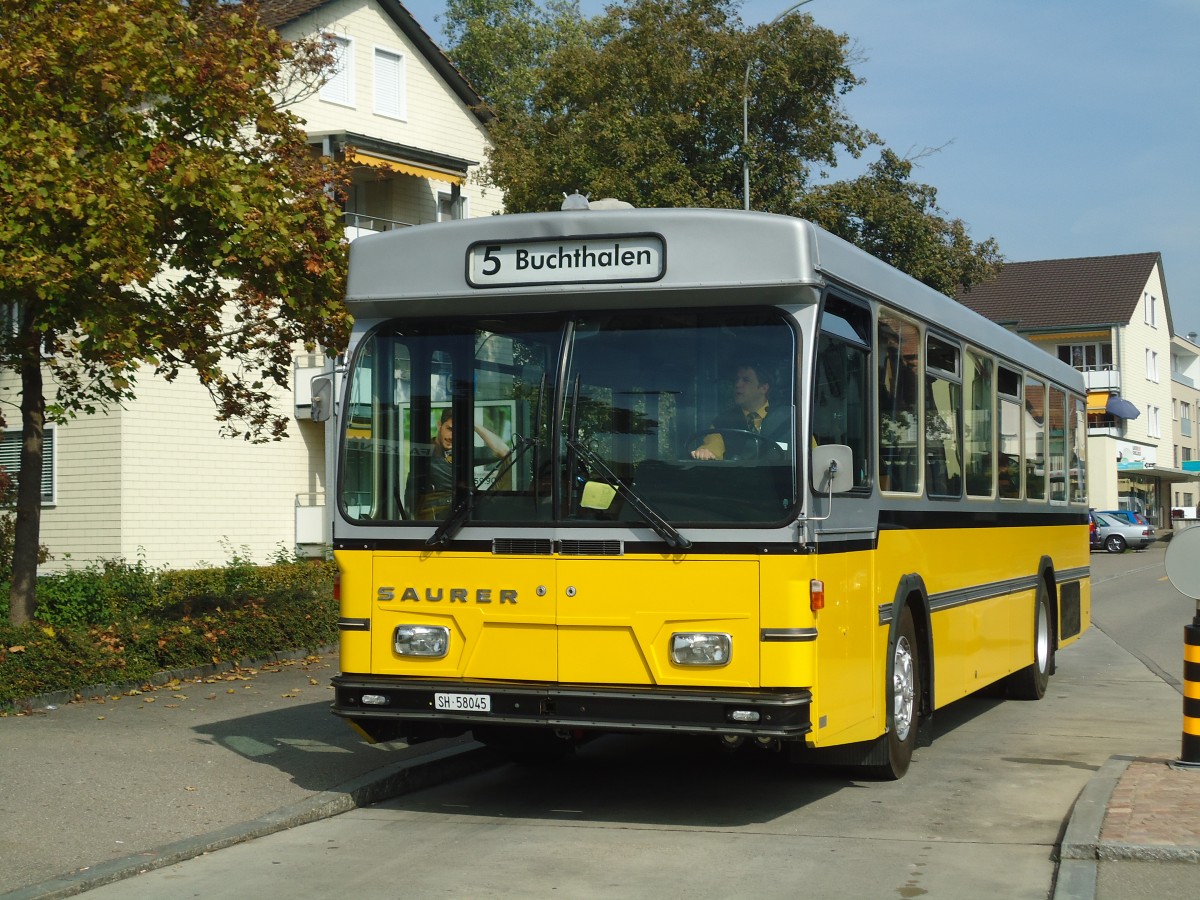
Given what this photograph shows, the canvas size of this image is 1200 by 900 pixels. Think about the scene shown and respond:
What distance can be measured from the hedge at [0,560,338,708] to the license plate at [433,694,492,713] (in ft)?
17.6

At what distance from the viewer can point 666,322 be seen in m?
8.25

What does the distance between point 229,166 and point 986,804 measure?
25.4ft

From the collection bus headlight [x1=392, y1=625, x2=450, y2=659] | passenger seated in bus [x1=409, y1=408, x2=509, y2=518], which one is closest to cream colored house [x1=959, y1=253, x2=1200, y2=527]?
passenger seated in bus [x1=409, y1=408, x2=509, y2=518]

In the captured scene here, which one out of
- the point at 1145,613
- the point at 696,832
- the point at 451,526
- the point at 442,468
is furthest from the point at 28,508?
the point at 1145,613

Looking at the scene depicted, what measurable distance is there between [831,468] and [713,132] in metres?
22.0

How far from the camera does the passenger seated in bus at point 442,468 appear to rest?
8.51 meters

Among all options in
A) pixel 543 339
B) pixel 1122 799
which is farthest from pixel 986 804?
pixel 543 339

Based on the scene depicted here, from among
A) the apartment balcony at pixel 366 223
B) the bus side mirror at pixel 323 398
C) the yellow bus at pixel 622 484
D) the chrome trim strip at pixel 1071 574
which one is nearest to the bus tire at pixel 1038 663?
the chrome trim strip at pixel 1071 574

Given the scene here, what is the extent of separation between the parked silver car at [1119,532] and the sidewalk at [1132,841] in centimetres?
4985

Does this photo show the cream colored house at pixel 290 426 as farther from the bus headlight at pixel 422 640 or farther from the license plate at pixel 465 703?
the license plate at pixel 465 703

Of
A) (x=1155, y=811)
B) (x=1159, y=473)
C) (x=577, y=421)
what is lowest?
(x=1155, y=811)

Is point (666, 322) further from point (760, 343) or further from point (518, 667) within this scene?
point (518, 667)

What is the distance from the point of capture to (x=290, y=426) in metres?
27.9

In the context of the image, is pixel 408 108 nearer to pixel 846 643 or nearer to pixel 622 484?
pixel 622 484
